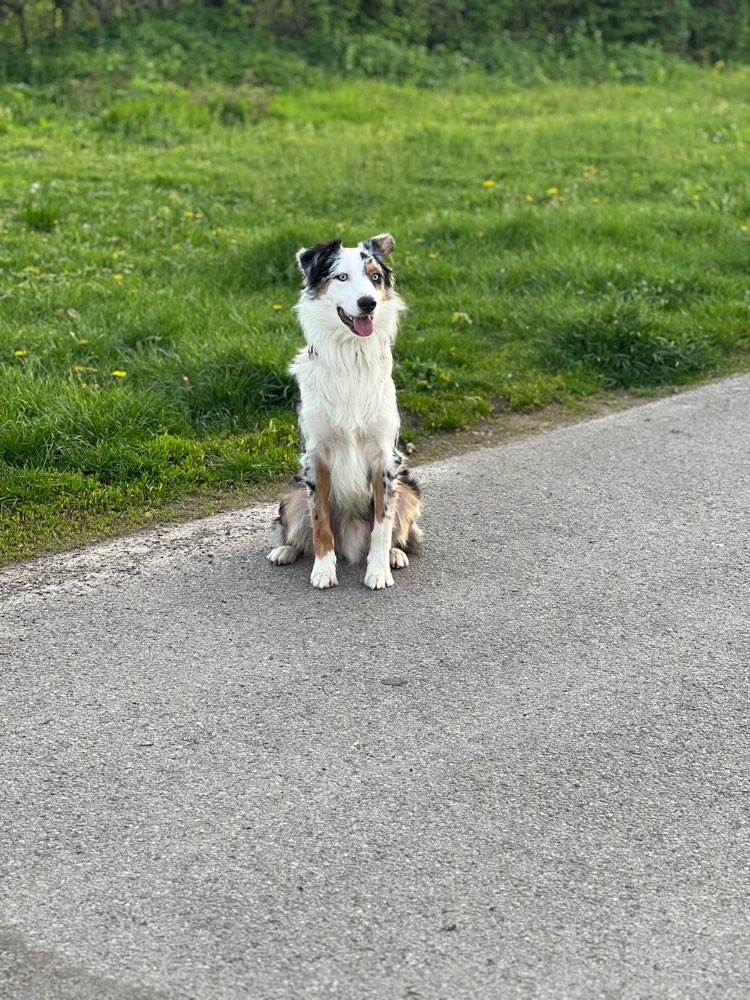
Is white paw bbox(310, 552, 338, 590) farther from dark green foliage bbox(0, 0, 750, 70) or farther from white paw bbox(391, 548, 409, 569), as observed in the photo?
dark green foliage bbox(0, 0, 750, 70)

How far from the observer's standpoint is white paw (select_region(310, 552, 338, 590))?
5309 mm

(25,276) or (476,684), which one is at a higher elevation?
(25,276)

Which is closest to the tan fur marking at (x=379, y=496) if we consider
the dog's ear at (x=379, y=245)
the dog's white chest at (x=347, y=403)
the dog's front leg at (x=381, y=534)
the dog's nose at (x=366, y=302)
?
the dog's front leg at (x=381, y=534)

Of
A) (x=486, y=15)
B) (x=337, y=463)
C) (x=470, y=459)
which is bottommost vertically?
(x=470, y=459)

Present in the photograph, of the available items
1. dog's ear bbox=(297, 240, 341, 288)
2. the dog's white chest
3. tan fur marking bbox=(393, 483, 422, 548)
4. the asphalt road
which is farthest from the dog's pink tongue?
the asphalt road

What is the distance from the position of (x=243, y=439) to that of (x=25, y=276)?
2.66 meters

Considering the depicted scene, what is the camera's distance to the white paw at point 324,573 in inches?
209

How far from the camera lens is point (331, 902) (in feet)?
11.0

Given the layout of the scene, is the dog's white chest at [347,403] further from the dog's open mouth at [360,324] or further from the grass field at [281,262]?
the grass field at [281,262]

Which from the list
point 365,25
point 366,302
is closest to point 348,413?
point 366,302

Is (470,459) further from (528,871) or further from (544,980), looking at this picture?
(544,980)

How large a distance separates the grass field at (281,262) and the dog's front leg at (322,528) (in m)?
0.99

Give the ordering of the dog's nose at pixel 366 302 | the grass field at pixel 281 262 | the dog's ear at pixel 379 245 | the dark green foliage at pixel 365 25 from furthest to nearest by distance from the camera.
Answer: the dark green foliage at pixel 365 25
the grass field at pixel 281 262
the dog's ear at pixel 379 245
the dog's nose at pixel 366 302

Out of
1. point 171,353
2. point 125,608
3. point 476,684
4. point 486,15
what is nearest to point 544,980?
point 476,684
